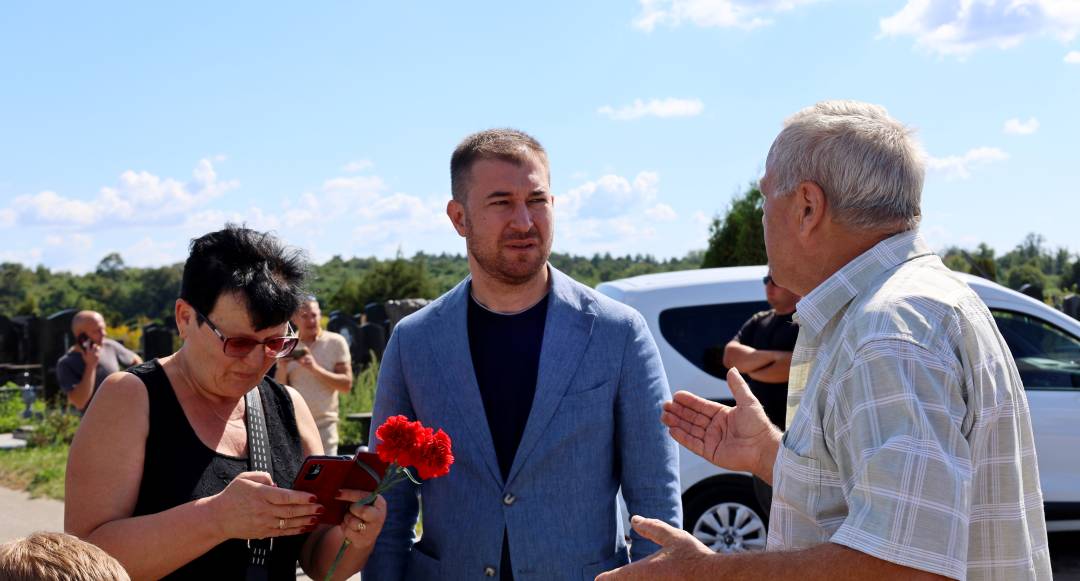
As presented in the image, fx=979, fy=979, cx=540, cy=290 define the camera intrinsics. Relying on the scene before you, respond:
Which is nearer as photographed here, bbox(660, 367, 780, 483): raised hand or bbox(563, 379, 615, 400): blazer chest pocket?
bbox(660, 367, 780, 483): raised hand

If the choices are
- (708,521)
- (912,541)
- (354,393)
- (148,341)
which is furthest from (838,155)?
(148,341)

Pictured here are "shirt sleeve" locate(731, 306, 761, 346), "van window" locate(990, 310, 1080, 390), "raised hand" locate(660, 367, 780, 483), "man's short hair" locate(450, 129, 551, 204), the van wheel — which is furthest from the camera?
"van window" locate(990, 310, 1080, 390)

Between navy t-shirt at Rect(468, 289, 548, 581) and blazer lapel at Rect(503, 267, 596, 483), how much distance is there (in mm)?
50

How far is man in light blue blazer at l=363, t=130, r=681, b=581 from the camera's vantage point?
2863 mm

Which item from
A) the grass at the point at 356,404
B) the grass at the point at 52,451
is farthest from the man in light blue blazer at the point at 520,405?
the grass at the point at 356,404

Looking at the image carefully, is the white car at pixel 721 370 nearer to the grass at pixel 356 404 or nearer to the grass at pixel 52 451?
the grass at pixel 52 451

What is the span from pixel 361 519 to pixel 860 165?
1544 millimetres

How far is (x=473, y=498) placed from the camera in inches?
115

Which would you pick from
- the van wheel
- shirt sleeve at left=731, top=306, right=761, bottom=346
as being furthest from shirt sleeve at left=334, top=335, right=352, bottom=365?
shirt sleeve at left=731, top=306, right=761, bottom=346

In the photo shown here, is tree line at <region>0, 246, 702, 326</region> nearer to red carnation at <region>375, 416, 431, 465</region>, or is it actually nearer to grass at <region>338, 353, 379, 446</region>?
grass at <region>338, 353, 379, 446</region>

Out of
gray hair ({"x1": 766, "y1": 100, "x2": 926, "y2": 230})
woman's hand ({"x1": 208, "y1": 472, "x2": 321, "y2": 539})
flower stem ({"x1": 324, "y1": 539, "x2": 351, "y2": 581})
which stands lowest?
flower stem ({"x1": 324, "y1": 539, "x2": 351, "y2": 581})

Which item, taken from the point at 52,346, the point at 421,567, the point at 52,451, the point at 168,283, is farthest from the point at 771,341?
the point at 168,283

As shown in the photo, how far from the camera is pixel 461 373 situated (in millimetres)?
2982

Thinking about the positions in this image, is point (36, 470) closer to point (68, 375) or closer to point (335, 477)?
point (68, 375)
